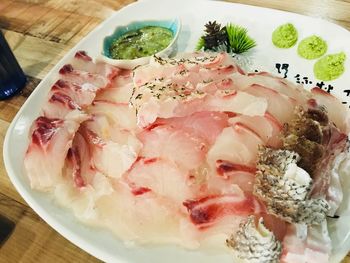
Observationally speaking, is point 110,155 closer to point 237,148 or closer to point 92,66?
point 237,148

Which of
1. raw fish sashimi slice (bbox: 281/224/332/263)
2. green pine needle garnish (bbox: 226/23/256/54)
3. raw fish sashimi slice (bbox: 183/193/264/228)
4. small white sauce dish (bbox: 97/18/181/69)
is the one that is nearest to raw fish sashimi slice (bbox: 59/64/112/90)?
small white sauce dish (bbox: 97/18/181/69)

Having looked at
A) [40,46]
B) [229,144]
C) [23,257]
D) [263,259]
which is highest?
[229,144]

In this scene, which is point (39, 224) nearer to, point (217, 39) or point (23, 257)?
point (23, 257)

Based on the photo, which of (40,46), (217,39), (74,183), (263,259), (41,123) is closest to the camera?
(263,259)

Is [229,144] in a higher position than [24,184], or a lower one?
higher

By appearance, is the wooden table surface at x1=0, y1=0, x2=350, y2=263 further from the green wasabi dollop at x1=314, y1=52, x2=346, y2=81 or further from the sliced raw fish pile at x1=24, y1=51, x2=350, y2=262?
the green wasabi dollop at x1=314, y1=52, x2=346, y2=81

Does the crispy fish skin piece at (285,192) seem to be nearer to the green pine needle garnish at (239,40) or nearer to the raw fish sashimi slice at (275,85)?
the raw fish sashimi slice at (275,85)

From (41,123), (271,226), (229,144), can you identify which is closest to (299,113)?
(229,144)
